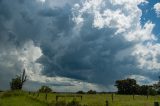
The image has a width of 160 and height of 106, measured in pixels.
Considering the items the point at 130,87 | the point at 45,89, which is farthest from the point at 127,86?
the point at 45,89

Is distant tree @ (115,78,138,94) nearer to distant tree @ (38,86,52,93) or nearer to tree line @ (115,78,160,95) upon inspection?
tree line @ (115,78,160,95)

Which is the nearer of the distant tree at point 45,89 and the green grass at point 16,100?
the green grass at point 16,100

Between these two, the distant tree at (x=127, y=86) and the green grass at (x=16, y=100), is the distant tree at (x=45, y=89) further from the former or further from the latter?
the green grass at (x=16, y=100)

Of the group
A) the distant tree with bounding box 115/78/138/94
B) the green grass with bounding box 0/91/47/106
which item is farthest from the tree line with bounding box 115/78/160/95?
the green grass with bounding box 0/91/47/106

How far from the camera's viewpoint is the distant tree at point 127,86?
16250cm

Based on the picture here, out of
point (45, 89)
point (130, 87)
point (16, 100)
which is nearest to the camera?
point (16, 100)

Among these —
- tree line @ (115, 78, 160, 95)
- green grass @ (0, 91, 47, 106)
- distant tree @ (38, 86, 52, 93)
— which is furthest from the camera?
Answer: tree line @ (115, 78, 160, 95)

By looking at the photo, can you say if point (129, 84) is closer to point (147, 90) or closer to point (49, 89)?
point (147, 90)

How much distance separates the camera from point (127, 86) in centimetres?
16400

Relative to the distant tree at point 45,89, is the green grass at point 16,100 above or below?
below

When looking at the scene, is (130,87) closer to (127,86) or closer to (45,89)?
(127,86)

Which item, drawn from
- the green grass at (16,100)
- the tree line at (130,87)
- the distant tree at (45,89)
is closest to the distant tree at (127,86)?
the tree line at (130,87)

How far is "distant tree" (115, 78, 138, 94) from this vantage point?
162500 mm

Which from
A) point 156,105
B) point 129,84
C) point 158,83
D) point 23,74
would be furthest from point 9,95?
point 129,84
